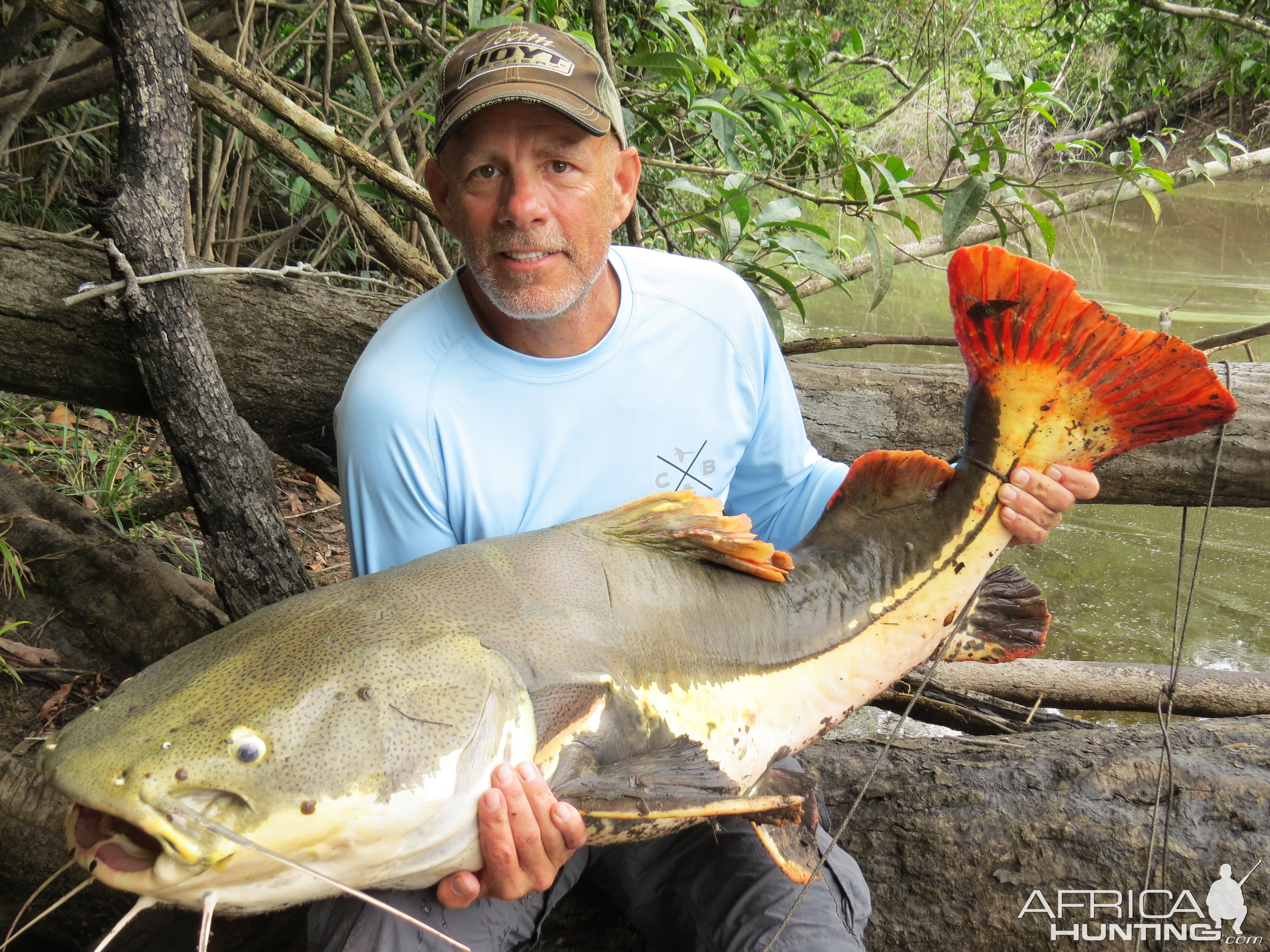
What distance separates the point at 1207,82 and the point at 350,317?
13466mm

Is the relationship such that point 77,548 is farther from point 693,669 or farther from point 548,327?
point 693,669

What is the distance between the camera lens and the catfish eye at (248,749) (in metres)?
1.25

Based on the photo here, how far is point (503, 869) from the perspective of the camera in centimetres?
144

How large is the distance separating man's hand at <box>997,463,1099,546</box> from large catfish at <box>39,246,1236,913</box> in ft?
0.08

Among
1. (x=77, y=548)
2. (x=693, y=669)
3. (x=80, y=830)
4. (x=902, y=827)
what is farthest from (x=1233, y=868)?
(x=77, y=548)

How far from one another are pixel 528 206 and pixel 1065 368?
3.76ft

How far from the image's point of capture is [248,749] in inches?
49.3

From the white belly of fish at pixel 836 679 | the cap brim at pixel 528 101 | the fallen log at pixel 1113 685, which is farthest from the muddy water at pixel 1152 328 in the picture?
the cap brim at pixel 528 101

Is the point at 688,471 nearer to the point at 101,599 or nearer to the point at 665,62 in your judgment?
the point at 101,599

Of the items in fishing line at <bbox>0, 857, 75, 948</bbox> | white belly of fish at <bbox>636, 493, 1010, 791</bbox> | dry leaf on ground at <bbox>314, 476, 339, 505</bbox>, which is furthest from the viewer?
dry leaf on ground at <bbox>314, 476, 339, 505</bbox>

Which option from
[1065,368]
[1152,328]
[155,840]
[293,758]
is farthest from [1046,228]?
[1152,328]

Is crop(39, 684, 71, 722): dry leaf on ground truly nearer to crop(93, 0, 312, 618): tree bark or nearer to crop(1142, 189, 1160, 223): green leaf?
crop(93, 0, 312, 618): tree bark

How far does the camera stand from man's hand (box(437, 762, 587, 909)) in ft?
4.55

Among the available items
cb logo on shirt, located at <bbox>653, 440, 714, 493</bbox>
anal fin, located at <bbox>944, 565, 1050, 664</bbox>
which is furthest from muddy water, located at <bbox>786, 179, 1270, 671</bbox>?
cb logo on shirt, located at <bbox>653, 440, 714, 493</bbox>
